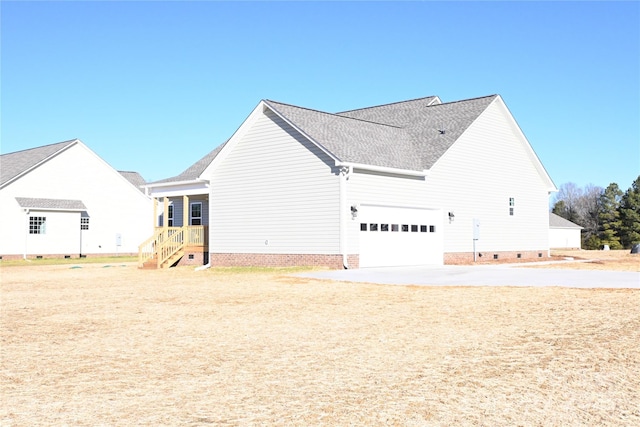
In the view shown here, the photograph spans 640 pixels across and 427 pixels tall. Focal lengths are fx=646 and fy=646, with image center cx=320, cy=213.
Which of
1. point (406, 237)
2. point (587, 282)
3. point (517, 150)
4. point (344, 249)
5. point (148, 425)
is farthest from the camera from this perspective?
point (517, 150)

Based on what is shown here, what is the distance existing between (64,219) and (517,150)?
99.1 ft

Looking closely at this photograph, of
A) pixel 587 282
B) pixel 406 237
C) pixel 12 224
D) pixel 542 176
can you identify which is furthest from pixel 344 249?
pixel 12 224

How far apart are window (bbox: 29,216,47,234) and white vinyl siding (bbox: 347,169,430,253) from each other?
88.0ft

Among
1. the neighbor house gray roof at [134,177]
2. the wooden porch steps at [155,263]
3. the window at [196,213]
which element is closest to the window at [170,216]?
the window at [196,213]

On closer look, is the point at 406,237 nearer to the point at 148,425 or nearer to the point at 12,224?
the point at 148,425

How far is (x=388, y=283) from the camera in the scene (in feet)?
63.7

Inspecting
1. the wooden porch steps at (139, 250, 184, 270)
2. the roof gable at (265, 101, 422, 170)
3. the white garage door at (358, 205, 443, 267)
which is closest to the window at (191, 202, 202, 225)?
the wooden porch steps at (139, 250, 184, 270)

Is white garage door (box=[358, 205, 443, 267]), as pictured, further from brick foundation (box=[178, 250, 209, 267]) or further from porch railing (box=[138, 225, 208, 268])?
brick foundation (box=[178, 250, 209, 267])

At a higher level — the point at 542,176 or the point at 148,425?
the point at 542,176

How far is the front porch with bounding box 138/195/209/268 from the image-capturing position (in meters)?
29.7

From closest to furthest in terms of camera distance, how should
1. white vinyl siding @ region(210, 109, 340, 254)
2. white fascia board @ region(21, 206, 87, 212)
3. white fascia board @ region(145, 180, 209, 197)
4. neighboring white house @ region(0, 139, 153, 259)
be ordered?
white vinyl siding @ region(210, 109, 340, 254)
white fascia board @ region(145, 180, 209, 197)
white fascia board @ region(21, 206, 87, 212)
neighboring white house @ region(0, 139, 153, 259)

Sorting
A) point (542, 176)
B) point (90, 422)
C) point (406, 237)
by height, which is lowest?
point (90, 422)

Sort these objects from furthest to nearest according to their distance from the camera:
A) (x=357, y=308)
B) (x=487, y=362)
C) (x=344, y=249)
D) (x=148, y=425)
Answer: (x=344, y=249) < (x=357, y=308) < (x=487, y=362) < (x=148, y=425)

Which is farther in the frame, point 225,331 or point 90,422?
point 225,331
